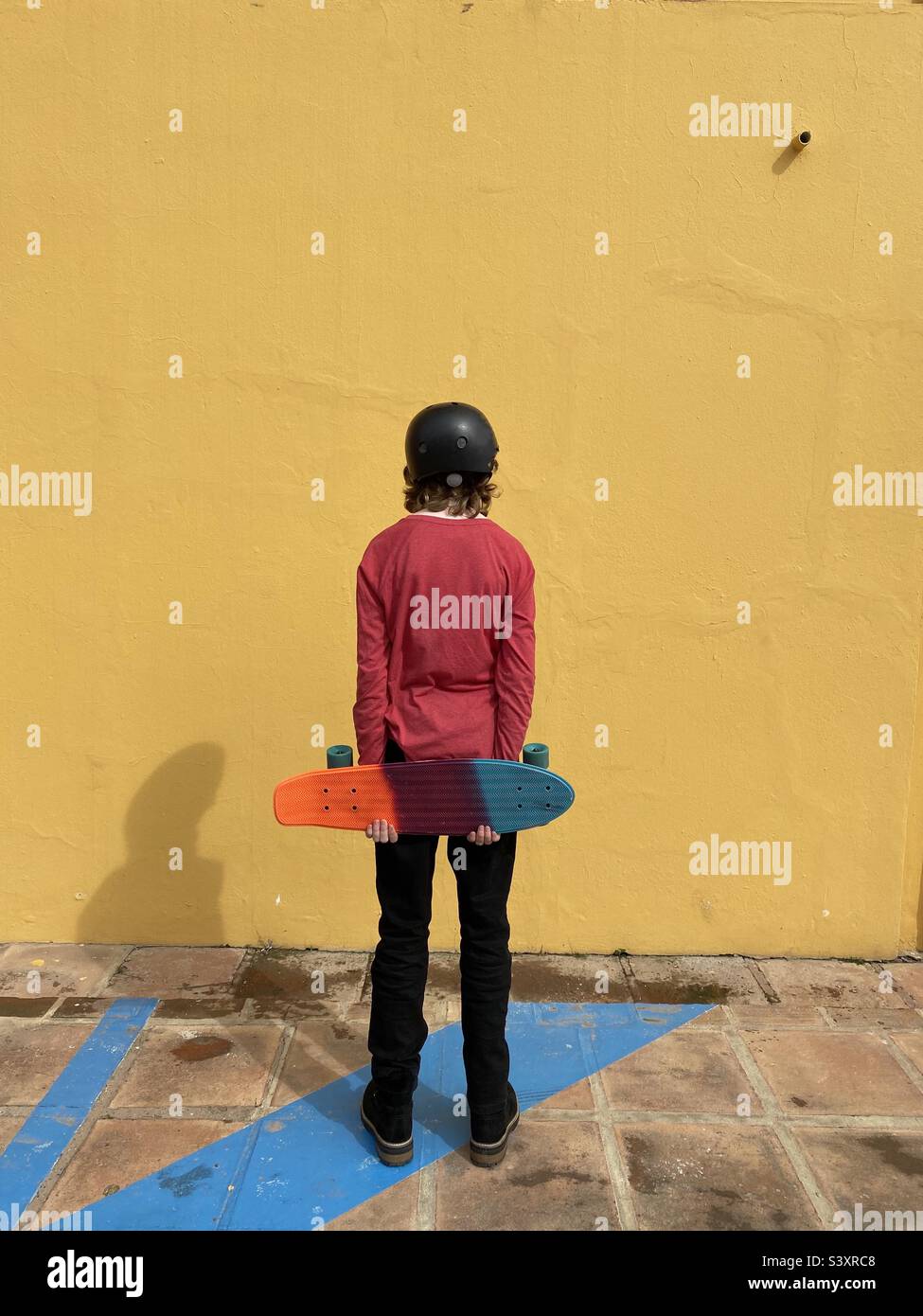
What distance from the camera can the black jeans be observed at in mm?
2420

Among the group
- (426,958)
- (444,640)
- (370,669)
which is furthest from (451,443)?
(426,958)

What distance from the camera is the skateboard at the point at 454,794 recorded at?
2.33m

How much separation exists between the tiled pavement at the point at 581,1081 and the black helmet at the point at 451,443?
1.81m

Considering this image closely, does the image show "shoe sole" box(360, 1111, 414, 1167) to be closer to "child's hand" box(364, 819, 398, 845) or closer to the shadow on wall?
"child's hand" box(364, 819, 398, 845)

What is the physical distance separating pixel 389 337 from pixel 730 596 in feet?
5.26

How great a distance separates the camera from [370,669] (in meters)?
2.38

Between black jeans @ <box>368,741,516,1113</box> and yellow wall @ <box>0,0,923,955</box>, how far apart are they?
1.18 m

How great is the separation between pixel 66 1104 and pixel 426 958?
117 centimetres

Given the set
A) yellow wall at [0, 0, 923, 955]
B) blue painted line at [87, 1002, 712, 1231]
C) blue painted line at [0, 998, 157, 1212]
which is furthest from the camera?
yellow wall at [0, 0, 923, 955]

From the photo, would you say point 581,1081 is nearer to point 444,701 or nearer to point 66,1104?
point 444,701

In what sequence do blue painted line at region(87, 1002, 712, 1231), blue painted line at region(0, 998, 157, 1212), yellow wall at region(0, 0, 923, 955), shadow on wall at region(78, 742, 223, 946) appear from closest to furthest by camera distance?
blue painted line at region(87, 1002, 712, 1231), blue painted line at region(0, 998, 157, 1212), yellow wall at region(0, 0, 923, 955), shadow on wall at region(78, 742, 223, 946)

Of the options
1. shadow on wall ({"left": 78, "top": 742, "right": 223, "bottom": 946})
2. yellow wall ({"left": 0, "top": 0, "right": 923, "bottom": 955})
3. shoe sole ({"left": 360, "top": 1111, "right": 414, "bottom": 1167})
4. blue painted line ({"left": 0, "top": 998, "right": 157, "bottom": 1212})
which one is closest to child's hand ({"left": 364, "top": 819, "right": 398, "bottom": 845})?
shoe sole ({"left": 360, "top": 1111, "right": 414, "bottom": 1167})

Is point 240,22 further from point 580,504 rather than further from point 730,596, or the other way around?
point 730,596

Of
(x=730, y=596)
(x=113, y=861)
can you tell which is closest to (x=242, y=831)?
(x=113, y=861)
